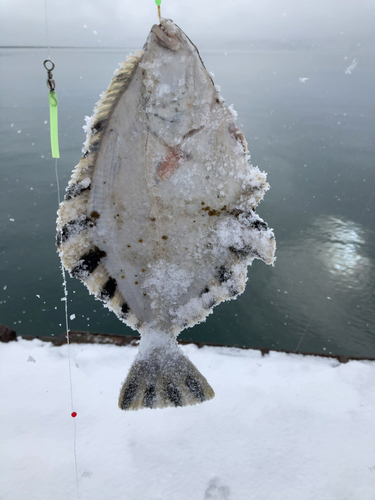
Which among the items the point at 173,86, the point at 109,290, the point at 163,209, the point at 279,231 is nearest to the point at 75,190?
the point at 163,209

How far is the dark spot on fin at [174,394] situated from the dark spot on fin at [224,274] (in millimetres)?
855

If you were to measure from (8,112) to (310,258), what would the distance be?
16714 millimetres

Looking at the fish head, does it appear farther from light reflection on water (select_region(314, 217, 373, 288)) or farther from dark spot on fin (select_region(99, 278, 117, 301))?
light reflection on water (select_region(314, 217, 373, 288))

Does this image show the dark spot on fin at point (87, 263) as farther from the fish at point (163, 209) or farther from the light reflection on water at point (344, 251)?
the light reflection on water at point (344, 251)

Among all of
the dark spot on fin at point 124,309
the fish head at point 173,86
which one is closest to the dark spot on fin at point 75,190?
the fish head at point 173,86

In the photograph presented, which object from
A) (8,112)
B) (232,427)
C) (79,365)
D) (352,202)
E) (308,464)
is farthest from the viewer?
(8,112)

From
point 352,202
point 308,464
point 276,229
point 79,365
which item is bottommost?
point 308,464

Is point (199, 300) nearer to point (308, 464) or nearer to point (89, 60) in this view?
point (308, 464)

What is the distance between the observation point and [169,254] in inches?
77.7

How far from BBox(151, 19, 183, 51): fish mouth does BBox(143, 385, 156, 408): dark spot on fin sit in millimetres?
2142

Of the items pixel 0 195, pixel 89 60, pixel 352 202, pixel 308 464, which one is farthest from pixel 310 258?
pixel 89 60

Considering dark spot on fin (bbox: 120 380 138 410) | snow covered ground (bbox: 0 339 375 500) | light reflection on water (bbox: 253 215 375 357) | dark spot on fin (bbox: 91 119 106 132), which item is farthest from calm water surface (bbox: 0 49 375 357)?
dark spot on fin (bbox: 120 380 138 410)

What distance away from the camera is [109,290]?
2.05 metres

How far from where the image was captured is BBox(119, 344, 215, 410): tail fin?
2.10 m
